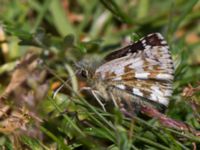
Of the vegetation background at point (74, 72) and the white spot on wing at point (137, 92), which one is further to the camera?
the white spot on wing at point (137, 92)

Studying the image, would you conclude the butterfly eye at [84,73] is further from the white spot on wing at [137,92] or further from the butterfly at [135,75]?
the white spot on wing at [137,92]

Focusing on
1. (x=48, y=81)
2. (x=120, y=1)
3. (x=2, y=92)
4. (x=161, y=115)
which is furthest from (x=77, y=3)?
(x=161, y=115)

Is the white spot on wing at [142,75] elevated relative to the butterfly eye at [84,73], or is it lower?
lower

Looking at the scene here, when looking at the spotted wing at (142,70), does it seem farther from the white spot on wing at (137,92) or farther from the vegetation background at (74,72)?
the vegetation background at (74,72)

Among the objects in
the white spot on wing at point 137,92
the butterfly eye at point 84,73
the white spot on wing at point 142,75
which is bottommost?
the white spot on wing at point 137,92

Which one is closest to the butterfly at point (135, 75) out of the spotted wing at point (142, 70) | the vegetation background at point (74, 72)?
the spotted wing at point (142, 70)

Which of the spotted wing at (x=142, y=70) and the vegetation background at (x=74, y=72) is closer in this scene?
the vegetation background at (x=74, y=72)

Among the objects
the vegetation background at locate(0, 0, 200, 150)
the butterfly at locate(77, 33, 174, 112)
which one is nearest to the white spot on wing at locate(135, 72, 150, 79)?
the butterfly at locate(77, 33, 174, 112)

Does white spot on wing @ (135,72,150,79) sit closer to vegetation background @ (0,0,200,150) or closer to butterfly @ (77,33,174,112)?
butterfly @ (77,33,174,112)
